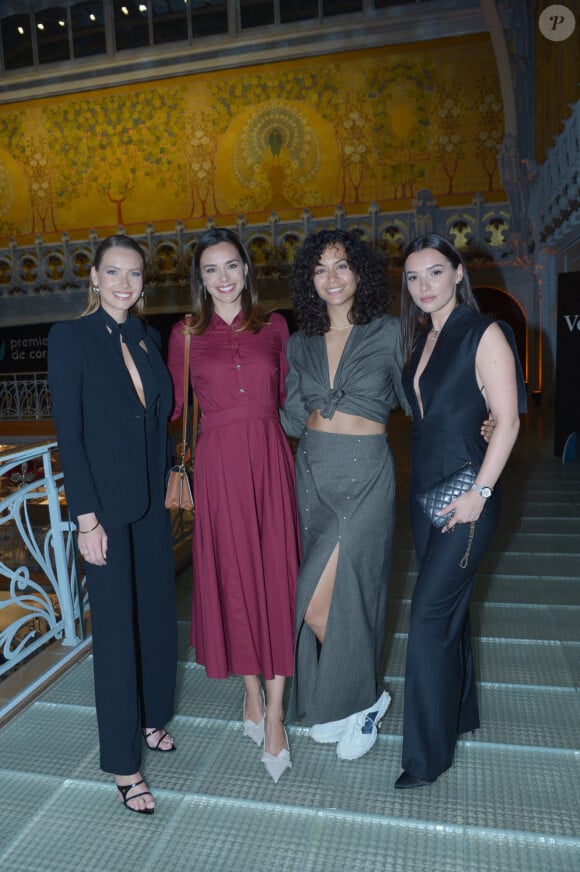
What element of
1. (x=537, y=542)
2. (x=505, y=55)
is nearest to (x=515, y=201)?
(x=505, y=55)

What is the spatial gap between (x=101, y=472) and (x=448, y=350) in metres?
1.09

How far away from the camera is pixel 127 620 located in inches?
82.0

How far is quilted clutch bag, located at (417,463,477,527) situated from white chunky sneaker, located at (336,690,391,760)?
796 mm

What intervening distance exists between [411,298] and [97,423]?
3.48ft

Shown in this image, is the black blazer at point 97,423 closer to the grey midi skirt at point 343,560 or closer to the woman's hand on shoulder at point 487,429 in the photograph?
the grey midi skirt at point 343,560

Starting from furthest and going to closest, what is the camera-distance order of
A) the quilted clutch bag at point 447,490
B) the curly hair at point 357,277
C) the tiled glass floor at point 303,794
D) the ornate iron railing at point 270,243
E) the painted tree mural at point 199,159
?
1. the painted tree mural at point 199,159
2. the ornate iron railing at point 270,243
3. the curly hair at point 357,277
4. the quilted clutch bag at point 447,490
5. the tiled glass floor at point 303,794

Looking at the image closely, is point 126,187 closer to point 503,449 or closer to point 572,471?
point 572,471

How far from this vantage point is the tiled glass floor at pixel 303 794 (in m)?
1.89

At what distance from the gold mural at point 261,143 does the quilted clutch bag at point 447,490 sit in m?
12.3

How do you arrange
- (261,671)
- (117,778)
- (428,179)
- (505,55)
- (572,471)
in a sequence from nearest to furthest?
(117,778) < (261,671) < (572,471) < (505,55) < (428,179)

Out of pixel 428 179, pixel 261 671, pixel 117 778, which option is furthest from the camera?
pixel 428 179

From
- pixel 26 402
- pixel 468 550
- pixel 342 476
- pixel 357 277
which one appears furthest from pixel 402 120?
pixel 468 550

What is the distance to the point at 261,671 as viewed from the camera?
2.39 metres

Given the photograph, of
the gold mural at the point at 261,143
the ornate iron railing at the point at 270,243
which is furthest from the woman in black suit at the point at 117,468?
the gold mural at the point at 261,143
